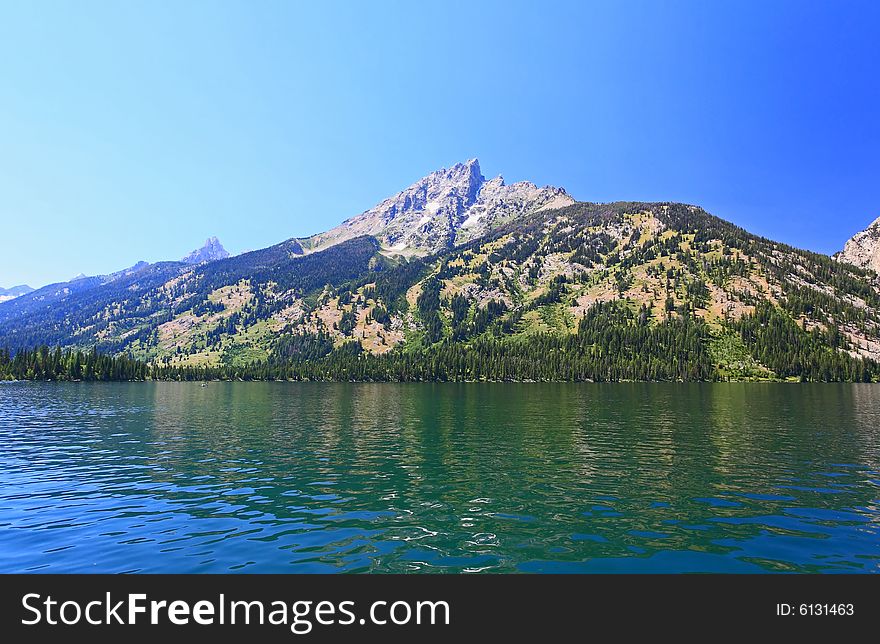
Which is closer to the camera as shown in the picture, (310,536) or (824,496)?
(310,536)

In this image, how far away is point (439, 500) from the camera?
3772 cm

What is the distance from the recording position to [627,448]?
62156mm

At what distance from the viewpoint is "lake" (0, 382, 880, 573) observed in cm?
2552

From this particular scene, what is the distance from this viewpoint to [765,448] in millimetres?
62281

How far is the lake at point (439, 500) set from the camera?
2552cm
